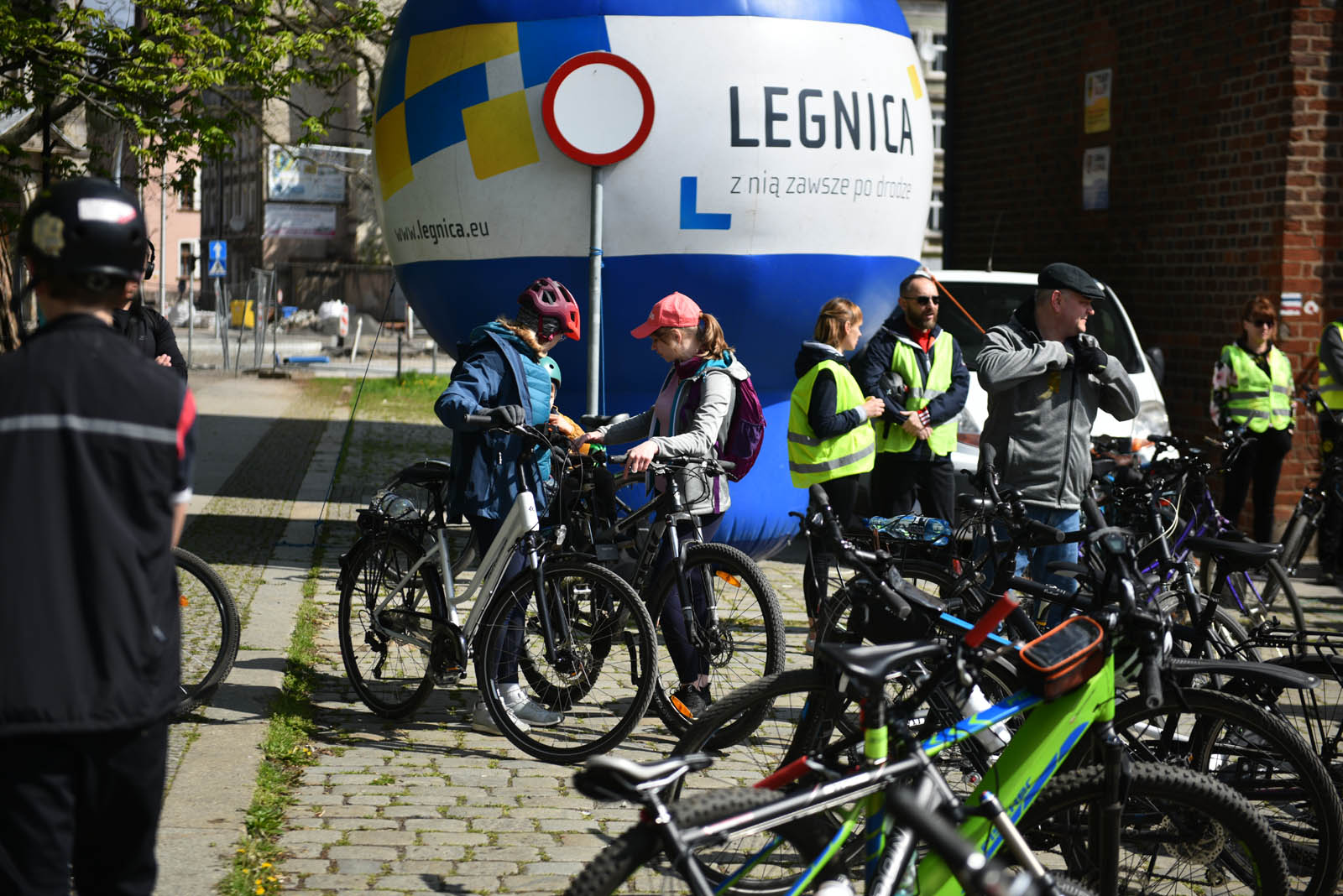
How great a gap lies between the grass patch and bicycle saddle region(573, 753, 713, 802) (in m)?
1.60

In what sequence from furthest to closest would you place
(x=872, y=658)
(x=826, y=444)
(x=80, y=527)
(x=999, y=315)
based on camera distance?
(x=999, y=315) < (x=826, y=444) < (x=872, y=658) < (x=80, y=527)

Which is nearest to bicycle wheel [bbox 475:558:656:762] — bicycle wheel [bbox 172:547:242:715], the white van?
bicycle wheel [bbox 172:547:242:715]

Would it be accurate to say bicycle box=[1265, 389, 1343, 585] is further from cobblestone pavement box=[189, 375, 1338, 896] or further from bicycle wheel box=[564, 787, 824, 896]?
bicycle wheel box=[564, 787, 824, 896]

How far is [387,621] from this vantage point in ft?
20.3

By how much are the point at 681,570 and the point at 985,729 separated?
2.46 meters

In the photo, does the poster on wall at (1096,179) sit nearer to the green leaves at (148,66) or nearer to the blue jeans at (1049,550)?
the green leaves at (148,66)

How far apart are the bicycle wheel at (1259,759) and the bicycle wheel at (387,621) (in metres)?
2.90

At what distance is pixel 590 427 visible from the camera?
21.9 feet

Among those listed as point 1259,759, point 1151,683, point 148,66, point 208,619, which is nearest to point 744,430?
point 208,619

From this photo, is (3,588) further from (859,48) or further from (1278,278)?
(1278,278)

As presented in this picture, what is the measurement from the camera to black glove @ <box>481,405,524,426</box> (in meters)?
5.64

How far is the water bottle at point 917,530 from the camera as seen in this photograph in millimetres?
6047

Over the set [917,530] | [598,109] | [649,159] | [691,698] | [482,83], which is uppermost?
[482,83]

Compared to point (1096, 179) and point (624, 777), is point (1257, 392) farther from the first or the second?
point (624, 777)
